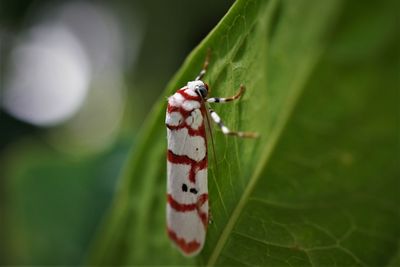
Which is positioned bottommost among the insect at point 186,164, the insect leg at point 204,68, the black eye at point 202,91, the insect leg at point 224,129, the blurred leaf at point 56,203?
the blurred leaf at point 56,203

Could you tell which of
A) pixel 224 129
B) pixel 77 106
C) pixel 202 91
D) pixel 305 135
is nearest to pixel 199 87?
pixel 202 91

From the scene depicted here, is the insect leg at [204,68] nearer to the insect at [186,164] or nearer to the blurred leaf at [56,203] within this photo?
the insect at [186,164]

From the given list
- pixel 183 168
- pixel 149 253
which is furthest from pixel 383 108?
pixel 149 253

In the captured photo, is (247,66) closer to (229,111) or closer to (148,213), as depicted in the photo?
(229,111)

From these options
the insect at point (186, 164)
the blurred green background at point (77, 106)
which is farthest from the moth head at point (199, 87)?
the blurred green background at point (77, 106)

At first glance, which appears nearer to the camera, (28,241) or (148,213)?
(148,213)

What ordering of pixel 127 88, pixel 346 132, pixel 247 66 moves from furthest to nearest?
pixel 127 88 < pixel 247 66 < pixel 346 132

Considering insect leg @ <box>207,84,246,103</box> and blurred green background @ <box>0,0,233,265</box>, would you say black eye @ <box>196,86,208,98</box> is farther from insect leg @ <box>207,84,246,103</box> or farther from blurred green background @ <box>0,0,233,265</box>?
blurred green background @ <box>0,0,233,265</box>
